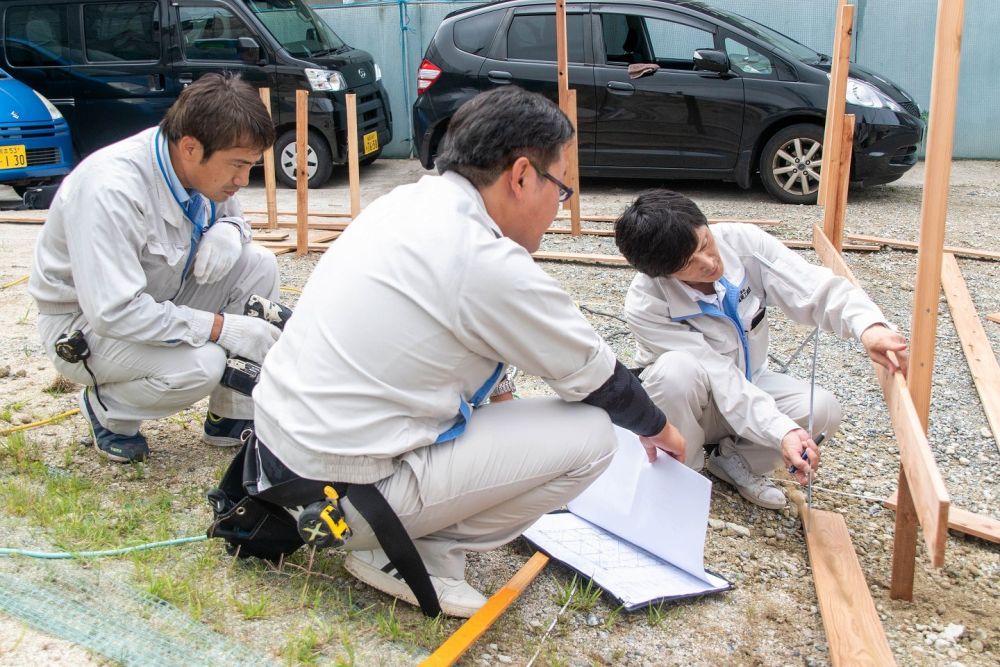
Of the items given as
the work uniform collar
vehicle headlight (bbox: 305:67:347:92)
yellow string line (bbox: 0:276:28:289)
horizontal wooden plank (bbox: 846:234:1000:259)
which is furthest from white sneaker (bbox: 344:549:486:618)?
vehicle headlight (bbox: 305:67:347:92)

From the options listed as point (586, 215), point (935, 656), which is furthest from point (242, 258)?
point (586, 215)

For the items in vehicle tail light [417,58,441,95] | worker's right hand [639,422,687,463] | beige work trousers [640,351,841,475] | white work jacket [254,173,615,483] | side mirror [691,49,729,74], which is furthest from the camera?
vehicle tail light [417,58,441,95]

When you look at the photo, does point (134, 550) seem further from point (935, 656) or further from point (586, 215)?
point (586, 215)

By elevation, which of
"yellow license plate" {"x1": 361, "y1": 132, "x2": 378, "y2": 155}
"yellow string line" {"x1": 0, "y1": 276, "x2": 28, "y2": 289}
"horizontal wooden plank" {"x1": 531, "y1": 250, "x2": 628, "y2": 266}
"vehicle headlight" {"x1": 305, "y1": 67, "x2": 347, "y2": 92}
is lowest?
"yellow string line" {"x1": 0, "y1": 276, "x2": 28, "y2": 289}

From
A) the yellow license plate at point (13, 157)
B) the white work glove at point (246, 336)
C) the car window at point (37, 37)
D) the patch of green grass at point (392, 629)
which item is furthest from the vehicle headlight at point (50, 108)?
the patch of green grass at point (392, 629)

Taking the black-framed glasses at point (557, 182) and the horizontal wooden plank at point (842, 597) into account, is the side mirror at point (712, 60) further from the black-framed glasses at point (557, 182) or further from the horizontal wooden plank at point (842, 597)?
the black-framed glasses at point (557, 182)

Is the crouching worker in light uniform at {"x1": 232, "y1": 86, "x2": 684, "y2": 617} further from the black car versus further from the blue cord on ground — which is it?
the black car

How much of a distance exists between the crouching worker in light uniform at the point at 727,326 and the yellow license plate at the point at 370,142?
6.83 m

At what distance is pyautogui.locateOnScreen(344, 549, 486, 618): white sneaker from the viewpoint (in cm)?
243

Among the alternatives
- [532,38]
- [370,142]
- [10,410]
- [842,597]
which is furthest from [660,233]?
[370,142]

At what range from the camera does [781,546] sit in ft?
9.97

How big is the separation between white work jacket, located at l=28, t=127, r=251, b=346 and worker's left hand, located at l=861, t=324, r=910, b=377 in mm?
2151

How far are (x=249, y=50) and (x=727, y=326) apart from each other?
7.40 meters

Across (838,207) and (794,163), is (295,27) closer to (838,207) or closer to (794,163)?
(794,163)
